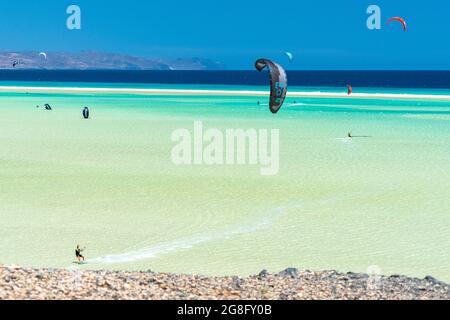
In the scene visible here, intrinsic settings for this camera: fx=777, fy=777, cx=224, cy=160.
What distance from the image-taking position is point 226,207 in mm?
17016

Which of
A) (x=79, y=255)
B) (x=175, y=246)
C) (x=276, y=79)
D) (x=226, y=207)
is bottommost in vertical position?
(x=79, y=255)

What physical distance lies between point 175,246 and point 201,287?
4024mm

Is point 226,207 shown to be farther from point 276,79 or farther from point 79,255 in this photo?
point 276,79

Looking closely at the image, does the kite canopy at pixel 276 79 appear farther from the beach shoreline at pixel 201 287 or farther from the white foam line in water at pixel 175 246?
the beach shoreline at pixel 201 287

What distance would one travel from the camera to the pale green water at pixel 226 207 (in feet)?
41.0

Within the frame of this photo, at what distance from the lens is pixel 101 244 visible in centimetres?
1318

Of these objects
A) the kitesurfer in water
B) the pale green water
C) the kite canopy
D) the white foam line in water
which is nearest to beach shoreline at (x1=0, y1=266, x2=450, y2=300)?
the pale green water

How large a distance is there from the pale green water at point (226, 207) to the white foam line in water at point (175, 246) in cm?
3

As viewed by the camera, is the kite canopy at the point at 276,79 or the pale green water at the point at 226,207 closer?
the pale green water at the point at 226,207

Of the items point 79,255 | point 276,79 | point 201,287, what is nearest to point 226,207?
point 79,255

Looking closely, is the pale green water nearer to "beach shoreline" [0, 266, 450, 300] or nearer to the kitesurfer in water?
the kitesurfer in water

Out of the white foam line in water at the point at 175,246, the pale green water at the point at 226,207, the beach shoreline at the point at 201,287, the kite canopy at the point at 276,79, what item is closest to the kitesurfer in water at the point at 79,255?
the white foam line in water at the point at 175,246

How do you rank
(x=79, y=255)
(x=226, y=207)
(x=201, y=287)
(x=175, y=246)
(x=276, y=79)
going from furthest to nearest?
1. (x=276, y=79)
2. (x=226, y=207)
3. (x=175, y=246)
4. (x=79, y=255)
5. (x=201, y=287)

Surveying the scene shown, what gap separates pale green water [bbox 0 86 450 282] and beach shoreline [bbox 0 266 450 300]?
1.75 meters
